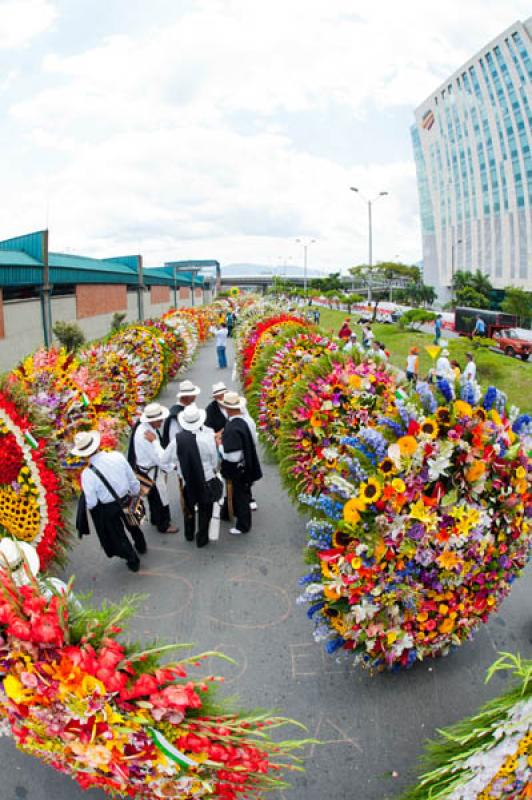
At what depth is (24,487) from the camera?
14.6 feet

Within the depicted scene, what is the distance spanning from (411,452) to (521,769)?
5.80ft

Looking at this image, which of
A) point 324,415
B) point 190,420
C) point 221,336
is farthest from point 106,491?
point 221,336

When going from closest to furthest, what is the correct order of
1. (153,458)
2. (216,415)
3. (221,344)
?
(153,458) < (216,415) < (221,344)

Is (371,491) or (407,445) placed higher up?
(407,445)

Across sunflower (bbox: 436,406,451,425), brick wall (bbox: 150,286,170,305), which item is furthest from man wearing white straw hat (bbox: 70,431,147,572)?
brick wall (bbox: 150,286,170,305)

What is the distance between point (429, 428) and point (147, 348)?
1009 cm

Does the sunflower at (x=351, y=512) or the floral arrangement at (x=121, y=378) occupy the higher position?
the floral arrangement at (x=121, y=378)

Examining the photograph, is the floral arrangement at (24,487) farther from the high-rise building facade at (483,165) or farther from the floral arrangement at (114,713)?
the high-rise building facade at (483,165)

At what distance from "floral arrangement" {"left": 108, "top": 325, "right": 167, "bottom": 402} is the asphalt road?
6.83m

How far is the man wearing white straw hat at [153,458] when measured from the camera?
6121mm

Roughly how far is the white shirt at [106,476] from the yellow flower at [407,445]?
9.69 feet

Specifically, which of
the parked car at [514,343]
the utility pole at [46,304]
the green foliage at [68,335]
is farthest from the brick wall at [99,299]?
the parked car at [514,343]

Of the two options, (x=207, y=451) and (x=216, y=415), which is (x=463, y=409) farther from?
(x=216, y=415)

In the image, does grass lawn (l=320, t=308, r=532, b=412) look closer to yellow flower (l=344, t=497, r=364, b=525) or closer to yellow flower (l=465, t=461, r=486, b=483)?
yellow flower (l=465, t=461, r=486, b=483)
